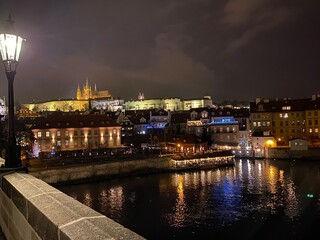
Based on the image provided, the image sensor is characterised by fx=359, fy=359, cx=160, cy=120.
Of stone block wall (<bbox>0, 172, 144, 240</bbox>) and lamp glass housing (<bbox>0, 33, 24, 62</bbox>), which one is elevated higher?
lamp glass housing (<bbox>0, 33, 24, 62</bbox>)

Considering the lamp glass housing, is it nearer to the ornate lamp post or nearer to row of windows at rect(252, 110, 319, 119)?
the ornate lamp post

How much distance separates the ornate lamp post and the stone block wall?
991 mm

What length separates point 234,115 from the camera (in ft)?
243

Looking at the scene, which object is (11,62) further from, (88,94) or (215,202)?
(88,94)

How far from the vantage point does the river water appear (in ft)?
74.3

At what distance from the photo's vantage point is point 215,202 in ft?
97.2

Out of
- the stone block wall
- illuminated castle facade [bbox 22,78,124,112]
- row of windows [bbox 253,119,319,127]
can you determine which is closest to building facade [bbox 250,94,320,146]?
row of windows [bbox 253,119,319,127]

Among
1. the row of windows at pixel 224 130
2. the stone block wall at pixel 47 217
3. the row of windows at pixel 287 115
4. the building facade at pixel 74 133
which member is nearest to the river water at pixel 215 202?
the building facade at pixel 74 133

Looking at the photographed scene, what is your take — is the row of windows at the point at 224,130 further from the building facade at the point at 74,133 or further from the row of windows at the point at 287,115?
the building facade at the point at 74,133

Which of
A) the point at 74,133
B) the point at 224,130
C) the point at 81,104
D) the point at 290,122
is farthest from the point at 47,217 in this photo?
the point at 81,104

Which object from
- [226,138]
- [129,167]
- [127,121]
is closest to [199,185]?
[129,167]

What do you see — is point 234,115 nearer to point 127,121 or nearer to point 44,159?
point 127,121

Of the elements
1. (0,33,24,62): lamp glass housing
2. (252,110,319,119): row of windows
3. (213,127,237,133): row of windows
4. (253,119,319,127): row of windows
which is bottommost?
(213,127,237,133): row of windows

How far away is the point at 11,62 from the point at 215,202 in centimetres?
2564
